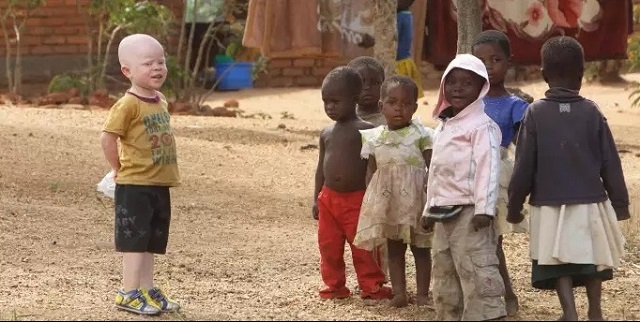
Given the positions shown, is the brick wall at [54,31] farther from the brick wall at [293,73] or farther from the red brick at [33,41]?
the brick wall at [293,73]

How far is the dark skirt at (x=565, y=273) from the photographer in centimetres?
522

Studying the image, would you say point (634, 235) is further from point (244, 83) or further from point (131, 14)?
point (244, 83)

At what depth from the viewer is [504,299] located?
5.66m

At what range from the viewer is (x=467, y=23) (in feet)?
27.1

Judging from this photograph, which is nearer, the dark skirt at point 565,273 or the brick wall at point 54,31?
the dark skirt at point 565,273

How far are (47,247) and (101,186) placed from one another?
131cm

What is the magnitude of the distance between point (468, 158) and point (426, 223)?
0.33 m

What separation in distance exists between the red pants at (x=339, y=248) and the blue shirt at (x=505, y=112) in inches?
26.4

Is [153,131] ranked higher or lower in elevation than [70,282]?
higher

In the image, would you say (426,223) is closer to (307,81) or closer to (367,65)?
(367,65)

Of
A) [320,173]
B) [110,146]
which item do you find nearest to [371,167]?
[320,173]

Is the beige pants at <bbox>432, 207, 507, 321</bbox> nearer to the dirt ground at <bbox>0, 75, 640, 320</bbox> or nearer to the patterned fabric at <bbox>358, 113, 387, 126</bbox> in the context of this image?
the dirt ground at <bbox>0, 75, 640, 320</bbox>

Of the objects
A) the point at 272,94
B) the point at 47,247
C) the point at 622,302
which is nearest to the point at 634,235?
the point at 622,302

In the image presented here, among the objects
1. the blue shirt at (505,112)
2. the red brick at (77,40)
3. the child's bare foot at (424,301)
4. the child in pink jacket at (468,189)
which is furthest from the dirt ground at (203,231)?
the red brick at (77,40)
